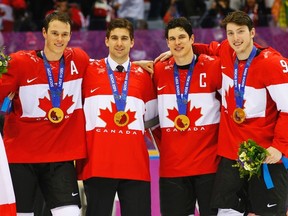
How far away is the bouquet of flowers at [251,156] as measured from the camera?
6418mm

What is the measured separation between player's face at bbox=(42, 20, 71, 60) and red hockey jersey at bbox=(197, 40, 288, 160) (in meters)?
1.27

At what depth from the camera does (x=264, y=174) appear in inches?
261

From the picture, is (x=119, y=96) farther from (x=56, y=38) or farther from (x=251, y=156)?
(x=251, y=156)

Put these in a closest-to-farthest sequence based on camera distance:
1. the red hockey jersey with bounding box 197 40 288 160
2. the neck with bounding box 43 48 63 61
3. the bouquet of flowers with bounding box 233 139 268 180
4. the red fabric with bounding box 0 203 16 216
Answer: the red fabric with bounding box 0 203 16 216 → the bouquet of flowers with bounding box 233 139 268 180 → the red hockey jersey with bounding box 197 40 288 160 → the neck with bounding box 43 48 63 61

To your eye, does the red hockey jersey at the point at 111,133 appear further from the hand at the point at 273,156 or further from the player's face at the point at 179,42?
the hand at the point at 273,156

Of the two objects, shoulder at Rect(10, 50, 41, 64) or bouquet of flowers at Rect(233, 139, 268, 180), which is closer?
bouquet of flowers at Rect(233, 139, 268, 180)

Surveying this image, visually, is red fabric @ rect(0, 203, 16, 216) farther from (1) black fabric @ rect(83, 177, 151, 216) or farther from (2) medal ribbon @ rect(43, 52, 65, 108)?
(2) medal ribbon @ rect(43, 52, 65, 108)

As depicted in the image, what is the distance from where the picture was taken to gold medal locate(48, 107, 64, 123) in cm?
678

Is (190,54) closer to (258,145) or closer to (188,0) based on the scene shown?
(258,145)

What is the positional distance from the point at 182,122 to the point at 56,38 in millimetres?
1187

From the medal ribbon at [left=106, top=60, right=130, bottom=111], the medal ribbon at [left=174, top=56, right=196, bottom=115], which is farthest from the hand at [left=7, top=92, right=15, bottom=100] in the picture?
the medal ribbon at [left=174, top=56, right=196, bottom=115]

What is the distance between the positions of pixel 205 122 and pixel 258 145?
0.58m

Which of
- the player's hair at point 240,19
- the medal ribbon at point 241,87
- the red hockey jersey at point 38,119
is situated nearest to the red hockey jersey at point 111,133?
the red hockey jersey at point 38,119

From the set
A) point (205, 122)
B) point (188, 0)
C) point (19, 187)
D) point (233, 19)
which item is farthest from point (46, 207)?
point (188, 0)
